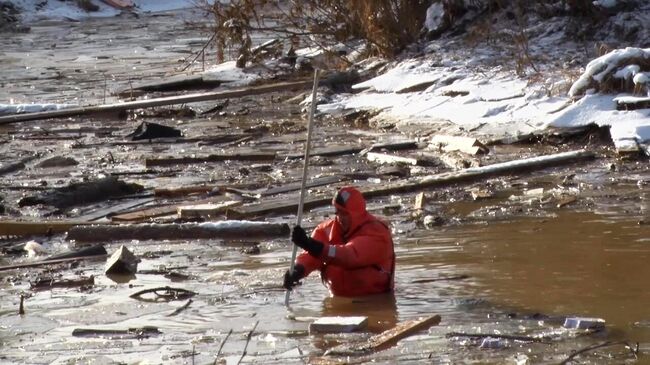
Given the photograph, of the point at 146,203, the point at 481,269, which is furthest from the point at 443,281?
the point at 146,203

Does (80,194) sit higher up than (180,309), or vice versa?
(80,194)

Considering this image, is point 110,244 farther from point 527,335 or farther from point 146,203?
point 527,335

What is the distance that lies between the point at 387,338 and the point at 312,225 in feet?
14.1

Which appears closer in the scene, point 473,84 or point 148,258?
point 148,258

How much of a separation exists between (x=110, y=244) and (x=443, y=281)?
3.44m

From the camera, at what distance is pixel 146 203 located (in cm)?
1348

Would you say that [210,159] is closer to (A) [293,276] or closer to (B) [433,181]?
(B) [433,181]

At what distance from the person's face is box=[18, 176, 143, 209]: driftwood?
4.94 m

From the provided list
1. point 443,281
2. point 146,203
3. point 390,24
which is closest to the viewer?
point 443,281

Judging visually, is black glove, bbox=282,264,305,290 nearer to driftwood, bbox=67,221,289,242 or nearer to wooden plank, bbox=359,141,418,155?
driftwood, bbox=67,221,289,242

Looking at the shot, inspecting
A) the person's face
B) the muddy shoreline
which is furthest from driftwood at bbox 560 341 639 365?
the person's face

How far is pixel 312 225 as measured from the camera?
1209cm

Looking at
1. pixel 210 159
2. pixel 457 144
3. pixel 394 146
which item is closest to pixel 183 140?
pixel 210 159

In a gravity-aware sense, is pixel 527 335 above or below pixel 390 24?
below
